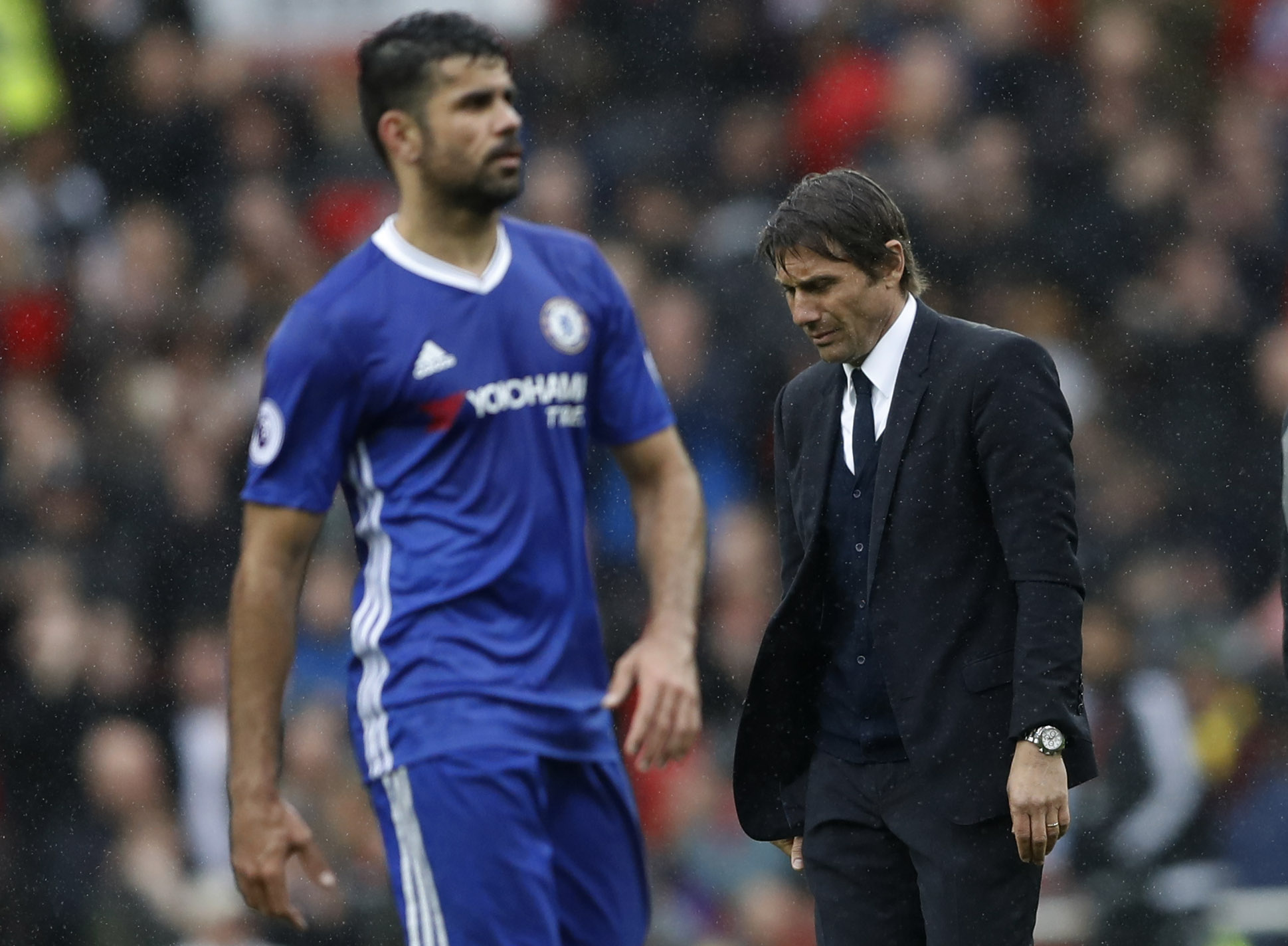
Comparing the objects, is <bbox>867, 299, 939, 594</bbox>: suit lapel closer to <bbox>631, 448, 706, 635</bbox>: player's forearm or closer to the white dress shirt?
the white dress shirt

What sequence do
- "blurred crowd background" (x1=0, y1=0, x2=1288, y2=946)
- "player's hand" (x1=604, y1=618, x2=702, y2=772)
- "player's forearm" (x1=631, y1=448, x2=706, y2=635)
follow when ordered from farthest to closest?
1. "blurred crowd background" (x1=0, y1=0, x2=1288, y2=946)
2. "player's forearm" (x1=631, y1=448, x2=706, y2=635)
3. "player's hand" (x1=604, y1=618, x2=702, y2=772)

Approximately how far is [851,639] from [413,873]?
90cm

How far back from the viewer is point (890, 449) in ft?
11.8

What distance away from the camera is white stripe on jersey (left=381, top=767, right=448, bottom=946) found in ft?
10.9

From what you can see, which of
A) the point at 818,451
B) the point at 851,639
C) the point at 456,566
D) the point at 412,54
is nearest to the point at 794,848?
the point at 851,639

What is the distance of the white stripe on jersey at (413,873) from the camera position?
333 centimetres

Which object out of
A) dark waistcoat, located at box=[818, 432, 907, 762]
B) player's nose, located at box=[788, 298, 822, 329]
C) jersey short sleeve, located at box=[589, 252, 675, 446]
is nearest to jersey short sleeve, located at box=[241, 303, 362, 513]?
jersey short sleeve, located at box=[589, 252, 675, 446]

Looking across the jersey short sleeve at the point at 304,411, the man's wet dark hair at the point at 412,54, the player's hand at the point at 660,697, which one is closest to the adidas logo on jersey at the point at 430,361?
the jersey short sleeve at the point at 304,411

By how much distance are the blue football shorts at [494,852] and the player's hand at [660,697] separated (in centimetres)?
19

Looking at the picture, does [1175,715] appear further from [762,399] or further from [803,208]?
[803,208]

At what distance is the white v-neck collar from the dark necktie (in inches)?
26.8

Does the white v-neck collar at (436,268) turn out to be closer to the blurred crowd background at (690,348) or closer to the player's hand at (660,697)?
the player's hand at (660,697)

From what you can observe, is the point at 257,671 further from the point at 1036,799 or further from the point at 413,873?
the point at 1036,799

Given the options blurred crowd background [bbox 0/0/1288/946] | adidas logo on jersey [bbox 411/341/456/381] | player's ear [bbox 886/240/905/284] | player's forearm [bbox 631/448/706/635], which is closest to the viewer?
adidas logo on jersey [bbox 411/341/456/381]
